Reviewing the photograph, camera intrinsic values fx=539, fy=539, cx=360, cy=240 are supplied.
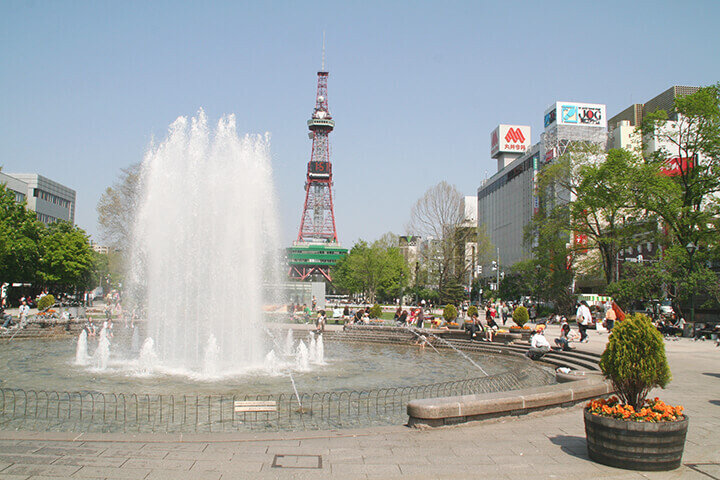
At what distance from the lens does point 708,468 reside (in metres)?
6.47

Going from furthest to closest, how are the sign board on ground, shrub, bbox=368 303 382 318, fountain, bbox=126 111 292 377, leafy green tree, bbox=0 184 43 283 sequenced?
1. leafy green tree, bbox=0 184 43 283
2. shrub, bbox=368 303 382 318
3. fountain, bbox=126 111 292 377
4. the sign board on ground

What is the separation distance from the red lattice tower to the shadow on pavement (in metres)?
131

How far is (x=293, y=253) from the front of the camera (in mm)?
138625

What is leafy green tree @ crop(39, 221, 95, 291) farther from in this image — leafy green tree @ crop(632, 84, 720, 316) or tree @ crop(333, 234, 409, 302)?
leafy green tree @ crop(632, 84, 720, 316)

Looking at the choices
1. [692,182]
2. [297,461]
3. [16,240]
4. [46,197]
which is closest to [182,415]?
[297,461]

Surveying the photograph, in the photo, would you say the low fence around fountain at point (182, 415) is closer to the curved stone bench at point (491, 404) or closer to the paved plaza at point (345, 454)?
the curved stone bench at point (491, 404)

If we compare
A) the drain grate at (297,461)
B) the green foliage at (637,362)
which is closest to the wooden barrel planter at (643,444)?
the green foliage at (637,362)

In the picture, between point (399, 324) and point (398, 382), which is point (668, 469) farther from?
point (399, 324)

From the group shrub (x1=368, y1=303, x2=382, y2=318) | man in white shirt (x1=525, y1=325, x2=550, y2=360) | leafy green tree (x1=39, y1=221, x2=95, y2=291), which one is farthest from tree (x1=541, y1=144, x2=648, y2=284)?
leafy green tree (x1=39, y1=221, x2=95, y2=291)

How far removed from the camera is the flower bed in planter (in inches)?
247

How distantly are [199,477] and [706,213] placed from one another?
36.0 m

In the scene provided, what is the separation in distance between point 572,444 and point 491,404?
142 centimetres

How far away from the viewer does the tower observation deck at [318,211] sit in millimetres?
137625

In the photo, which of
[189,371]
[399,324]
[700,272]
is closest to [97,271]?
[399,324]
